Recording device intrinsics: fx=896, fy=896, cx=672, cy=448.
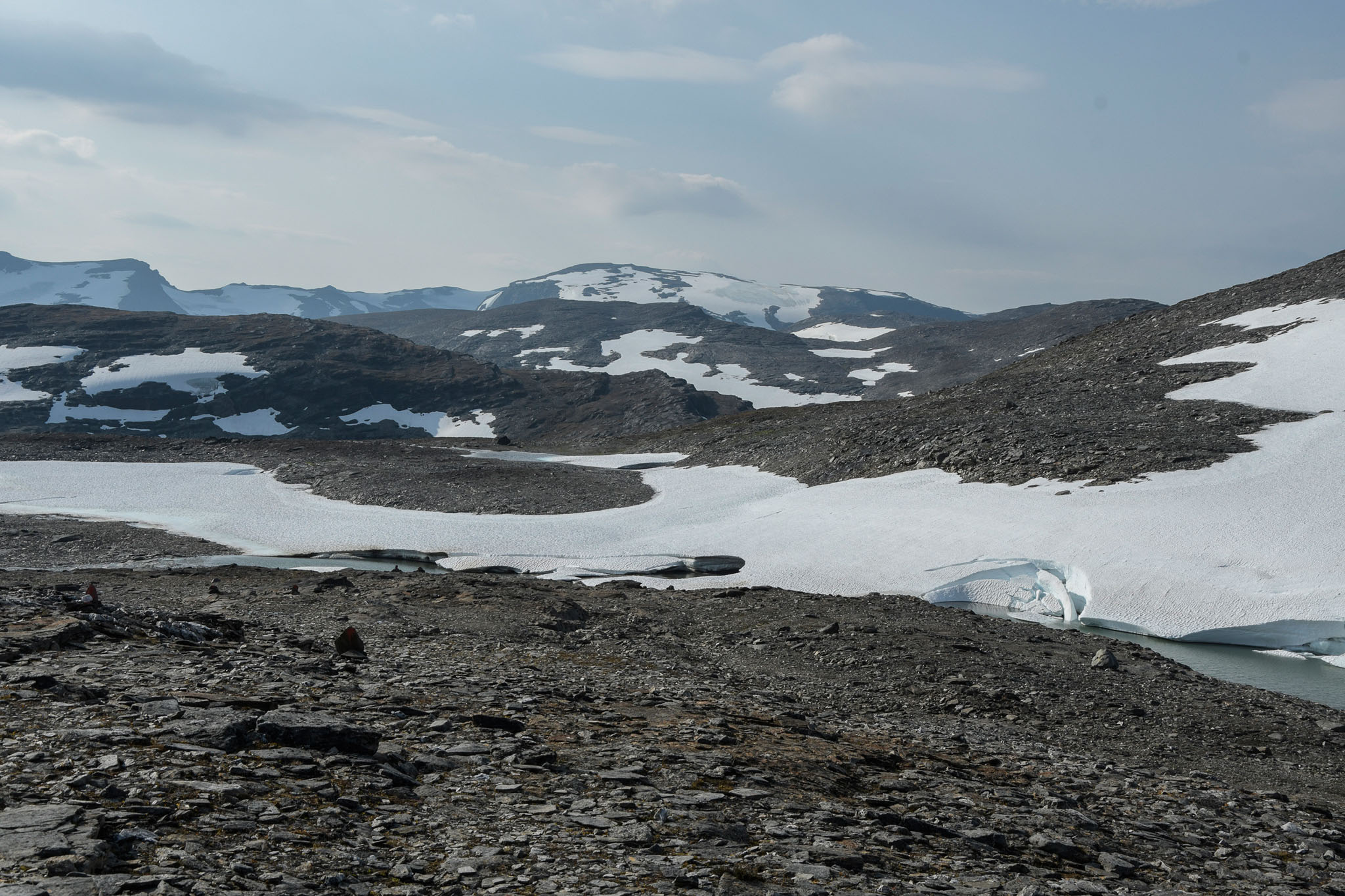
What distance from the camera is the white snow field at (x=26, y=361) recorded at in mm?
130250

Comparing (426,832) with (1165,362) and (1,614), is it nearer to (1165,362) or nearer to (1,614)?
(1,614)

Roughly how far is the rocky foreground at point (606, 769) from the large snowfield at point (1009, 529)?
940 cm

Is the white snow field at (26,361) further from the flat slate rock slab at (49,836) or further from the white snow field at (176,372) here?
the flat slate rock slab at (49,836)

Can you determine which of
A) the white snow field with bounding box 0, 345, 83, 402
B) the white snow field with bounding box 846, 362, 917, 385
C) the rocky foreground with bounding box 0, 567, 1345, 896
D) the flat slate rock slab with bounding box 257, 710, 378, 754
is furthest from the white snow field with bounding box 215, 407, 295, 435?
the flat slate rock slab with bounding box 257, 710, 378, 754

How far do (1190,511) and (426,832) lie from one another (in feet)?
110

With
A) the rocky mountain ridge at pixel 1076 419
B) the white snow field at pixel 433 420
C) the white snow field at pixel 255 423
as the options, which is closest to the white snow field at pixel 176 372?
the white snow field at pixel 255 423

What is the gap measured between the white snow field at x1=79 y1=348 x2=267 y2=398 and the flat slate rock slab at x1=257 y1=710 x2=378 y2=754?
146m

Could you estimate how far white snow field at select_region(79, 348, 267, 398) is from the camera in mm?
137750

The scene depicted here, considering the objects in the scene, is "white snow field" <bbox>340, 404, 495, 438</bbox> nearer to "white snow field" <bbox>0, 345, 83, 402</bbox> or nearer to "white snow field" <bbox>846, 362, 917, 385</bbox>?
"white snow field" <bbox>0, 345, 83, 402</bbox>

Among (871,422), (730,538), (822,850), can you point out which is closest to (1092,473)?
(730,538)

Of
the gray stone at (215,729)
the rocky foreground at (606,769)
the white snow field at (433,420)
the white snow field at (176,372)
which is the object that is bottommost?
the rocky foreground at (606,769)

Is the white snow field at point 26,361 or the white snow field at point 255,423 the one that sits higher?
the white snow field at point 26,361

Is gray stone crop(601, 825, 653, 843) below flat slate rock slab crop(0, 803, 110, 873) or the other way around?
below

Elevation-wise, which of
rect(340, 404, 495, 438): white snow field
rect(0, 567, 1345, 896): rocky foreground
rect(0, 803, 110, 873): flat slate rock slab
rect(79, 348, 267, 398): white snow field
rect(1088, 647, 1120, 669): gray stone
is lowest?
rect(1088, 647, 1120, 669): gray stone
